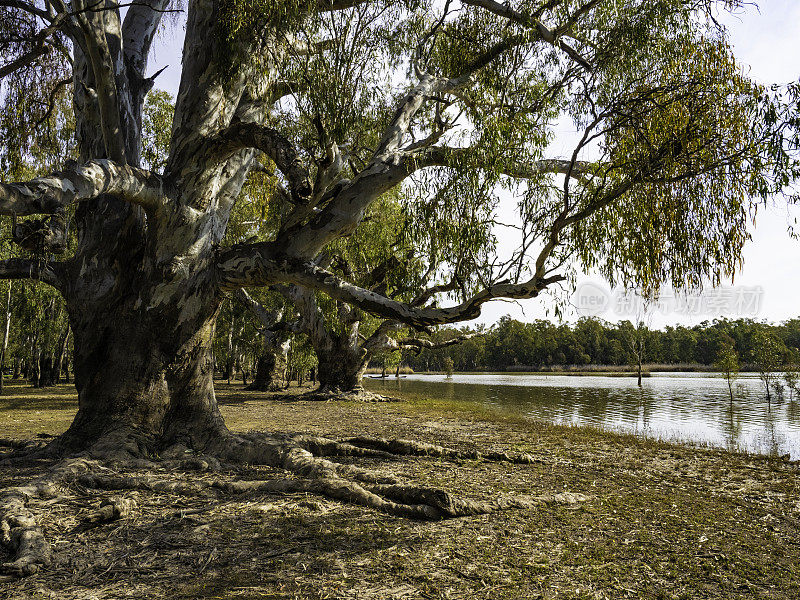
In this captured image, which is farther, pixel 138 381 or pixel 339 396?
pixel 339 396

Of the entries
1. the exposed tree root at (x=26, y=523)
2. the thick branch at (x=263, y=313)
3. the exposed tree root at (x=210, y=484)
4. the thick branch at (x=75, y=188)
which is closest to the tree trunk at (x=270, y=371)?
the thick branch at (x=263, y=313)

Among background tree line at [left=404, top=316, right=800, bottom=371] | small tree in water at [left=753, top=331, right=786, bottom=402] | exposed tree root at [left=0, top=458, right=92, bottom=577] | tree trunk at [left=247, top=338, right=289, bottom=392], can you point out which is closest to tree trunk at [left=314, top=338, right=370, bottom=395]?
tree trunk at [left=247, top=338, right=289, bottom=392]

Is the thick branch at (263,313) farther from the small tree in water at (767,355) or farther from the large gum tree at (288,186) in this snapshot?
the small tree in water at (767,355)

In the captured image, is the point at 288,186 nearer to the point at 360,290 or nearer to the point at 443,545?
the point at 360,290

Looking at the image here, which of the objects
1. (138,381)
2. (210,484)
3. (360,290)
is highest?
(360,290)

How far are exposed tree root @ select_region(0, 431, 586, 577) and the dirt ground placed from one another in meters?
0.09

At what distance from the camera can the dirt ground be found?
235 centimetres

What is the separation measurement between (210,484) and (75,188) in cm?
263

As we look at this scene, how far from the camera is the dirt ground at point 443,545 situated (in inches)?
92.5

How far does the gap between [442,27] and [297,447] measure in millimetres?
6763

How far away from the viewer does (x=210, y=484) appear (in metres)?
3.92

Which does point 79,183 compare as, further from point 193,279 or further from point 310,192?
point 310,192

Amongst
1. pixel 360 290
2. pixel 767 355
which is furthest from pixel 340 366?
pixel 767 355

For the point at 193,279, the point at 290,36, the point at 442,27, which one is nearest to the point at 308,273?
the point at 193,279
